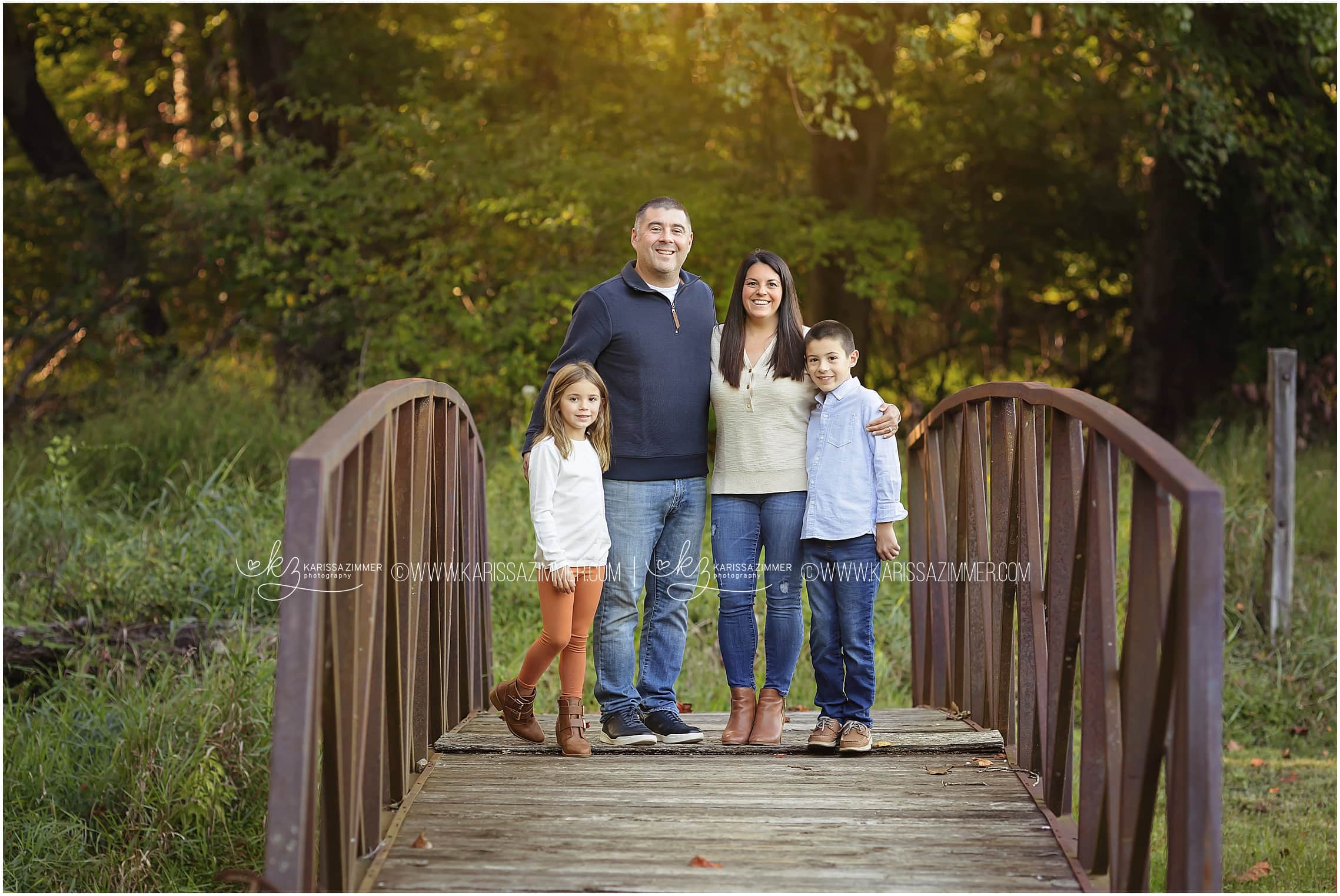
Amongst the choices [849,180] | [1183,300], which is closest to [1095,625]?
[849,180]

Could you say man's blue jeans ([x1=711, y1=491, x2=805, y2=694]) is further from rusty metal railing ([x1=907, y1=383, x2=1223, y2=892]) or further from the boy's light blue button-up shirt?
rusty metal railing ([x1=907, y1=383, x2=1223, y2=892])

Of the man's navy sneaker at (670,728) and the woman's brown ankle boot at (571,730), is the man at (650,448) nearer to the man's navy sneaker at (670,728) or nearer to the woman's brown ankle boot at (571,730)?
the man's navy sneaker at (670,728)

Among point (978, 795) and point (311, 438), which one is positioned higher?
point (311, 438)

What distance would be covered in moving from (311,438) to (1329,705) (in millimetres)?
5953

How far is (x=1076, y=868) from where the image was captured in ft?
8.25

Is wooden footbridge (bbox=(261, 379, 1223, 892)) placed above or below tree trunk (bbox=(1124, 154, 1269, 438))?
below

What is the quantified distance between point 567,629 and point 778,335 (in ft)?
3.44

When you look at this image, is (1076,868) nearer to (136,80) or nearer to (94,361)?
(94,361)

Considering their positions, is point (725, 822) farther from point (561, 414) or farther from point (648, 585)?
point (561, 414)

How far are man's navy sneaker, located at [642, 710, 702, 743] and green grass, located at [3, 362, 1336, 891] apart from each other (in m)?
1.50

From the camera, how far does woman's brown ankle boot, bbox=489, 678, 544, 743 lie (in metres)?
3.52

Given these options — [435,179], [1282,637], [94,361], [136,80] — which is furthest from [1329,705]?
[136,80]

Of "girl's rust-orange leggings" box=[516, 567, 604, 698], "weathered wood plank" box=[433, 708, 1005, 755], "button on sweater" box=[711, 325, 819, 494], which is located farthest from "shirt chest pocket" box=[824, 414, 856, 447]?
"weathered wood plank" box=[433, 708, 1005, 755]

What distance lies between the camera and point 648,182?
10219mm
